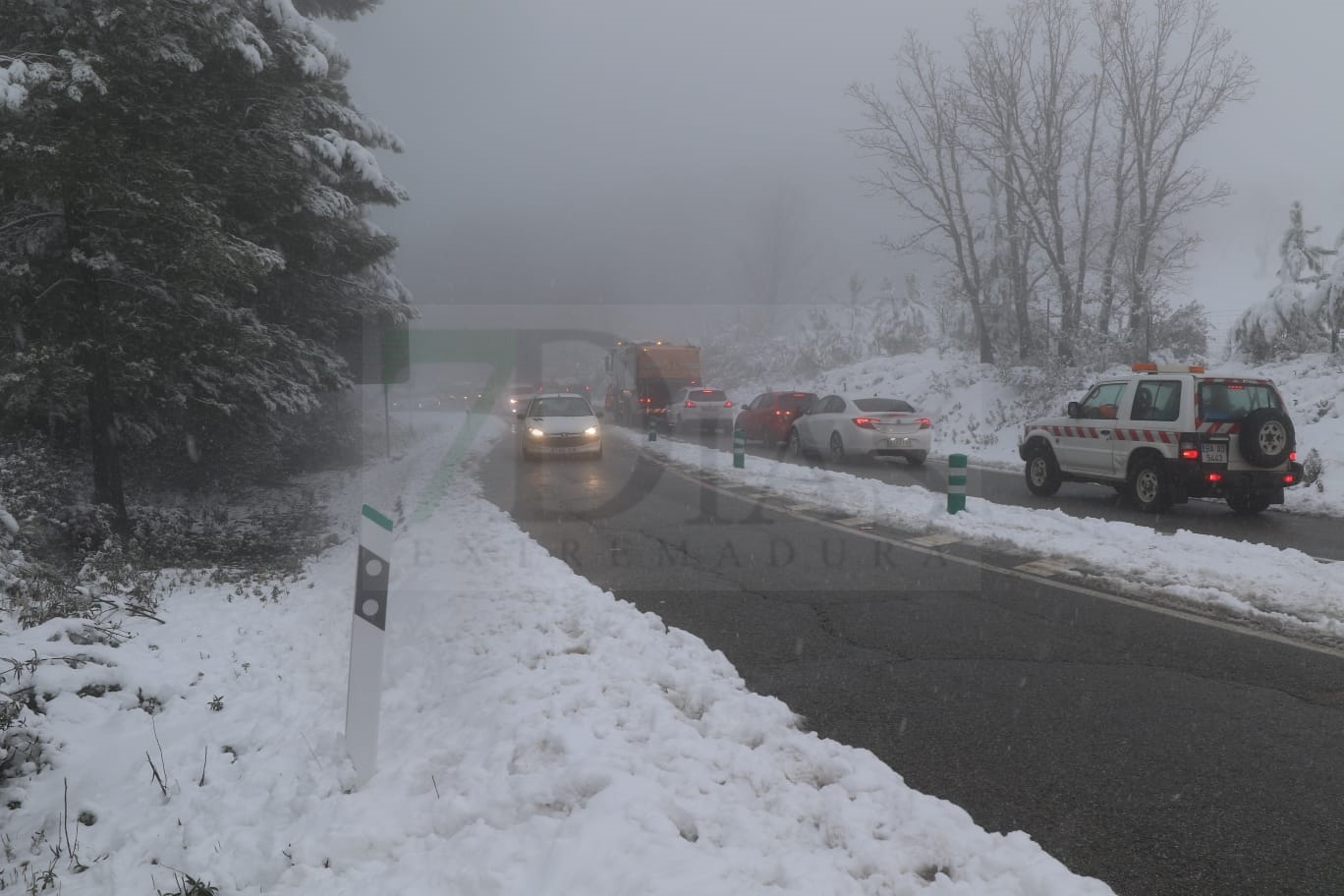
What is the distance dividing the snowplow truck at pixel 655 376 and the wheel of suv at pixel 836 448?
13.9 m

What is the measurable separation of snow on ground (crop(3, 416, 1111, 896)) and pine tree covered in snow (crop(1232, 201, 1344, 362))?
76.2ft

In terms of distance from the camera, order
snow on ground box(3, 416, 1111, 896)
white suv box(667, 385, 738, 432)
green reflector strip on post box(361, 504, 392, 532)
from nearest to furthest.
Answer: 1. snow on ground box(3, 416, 1111, 896)
2. green reflector strip on post box(361, 504, 392, 532)
3. white suv box(667, 385, 738, 432)

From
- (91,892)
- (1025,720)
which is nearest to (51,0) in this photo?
(91,892)

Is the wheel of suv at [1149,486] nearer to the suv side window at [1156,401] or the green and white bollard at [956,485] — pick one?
the suv side window at [1156,401]

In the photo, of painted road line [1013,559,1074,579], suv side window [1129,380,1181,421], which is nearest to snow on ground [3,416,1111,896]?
painted road line [1013,559,1074,579]

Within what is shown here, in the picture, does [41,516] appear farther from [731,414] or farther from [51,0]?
[731,414]

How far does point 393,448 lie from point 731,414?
11.7 metres

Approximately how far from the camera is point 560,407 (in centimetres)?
2000

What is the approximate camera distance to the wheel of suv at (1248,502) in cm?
1095

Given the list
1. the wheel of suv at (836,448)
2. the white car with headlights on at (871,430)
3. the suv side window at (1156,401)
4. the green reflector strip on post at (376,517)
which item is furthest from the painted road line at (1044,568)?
the wheel of suv at (836,448)

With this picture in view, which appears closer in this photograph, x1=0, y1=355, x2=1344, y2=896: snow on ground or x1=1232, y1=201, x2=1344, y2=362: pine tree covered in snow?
x1=0, y1=355, x2=1344, y2=896: snow on ground

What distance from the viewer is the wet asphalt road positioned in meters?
3.10

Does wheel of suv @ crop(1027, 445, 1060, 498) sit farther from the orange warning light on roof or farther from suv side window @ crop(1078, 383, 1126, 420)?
the orange warning light on roof

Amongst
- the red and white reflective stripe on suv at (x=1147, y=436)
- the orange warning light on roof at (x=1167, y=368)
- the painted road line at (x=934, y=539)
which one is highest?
the orange warning light on roof at (x=1167, y=368)
